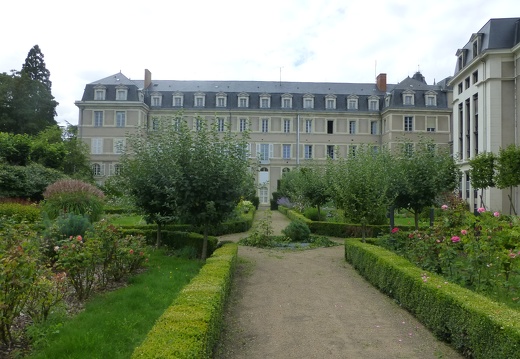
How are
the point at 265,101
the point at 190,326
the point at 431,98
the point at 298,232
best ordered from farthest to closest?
the point at 265,101, the point at 431,98, the point at 298,232, the point at 190,326

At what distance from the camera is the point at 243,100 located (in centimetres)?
4162

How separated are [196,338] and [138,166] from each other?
25.5 ft

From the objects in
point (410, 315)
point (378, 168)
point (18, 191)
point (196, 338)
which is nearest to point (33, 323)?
point (196, 338)

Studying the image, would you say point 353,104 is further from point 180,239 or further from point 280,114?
point 180,239

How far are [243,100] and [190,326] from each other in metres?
38.4

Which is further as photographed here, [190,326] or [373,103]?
[373,103]

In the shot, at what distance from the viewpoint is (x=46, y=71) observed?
45594 millimetres

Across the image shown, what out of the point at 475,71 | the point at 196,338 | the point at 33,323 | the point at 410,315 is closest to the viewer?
the point at 196,338

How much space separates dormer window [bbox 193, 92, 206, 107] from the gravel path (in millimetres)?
33224

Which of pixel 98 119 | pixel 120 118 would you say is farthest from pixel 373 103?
pixel 98 119

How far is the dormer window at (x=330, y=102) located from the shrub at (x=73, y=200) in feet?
99.9

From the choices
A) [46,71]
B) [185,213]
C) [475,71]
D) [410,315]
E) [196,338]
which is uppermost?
[46,71]

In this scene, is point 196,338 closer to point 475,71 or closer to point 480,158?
point 480,158

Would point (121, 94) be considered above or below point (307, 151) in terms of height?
above
